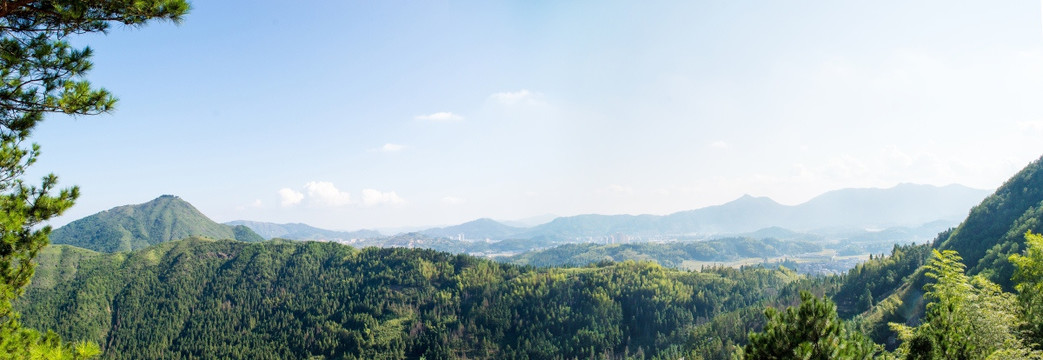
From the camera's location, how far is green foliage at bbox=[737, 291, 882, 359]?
20.3 meters

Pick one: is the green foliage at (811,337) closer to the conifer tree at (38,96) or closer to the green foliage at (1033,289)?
the green foliage at (1033,289)

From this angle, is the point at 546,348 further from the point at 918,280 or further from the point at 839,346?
the point at 839,346

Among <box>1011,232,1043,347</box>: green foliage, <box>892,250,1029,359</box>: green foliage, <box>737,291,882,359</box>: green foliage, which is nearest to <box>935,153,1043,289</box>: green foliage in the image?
<box>1011,232,1043,347</box>: green foliage

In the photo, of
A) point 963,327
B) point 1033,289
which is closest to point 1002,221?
point 1033,289

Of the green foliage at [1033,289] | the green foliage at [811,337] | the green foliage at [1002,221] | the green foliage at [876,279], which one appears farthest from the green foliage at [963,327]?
the green foliage at [876,279]

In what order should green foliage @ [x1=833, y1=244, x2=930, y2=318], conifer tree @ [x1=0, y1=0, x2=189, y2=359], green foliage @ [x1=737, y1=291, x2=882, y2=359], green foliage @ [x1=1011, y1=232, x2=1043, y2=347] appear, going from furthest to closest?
1. green foliage @ [x1=833, y1=244, x2=930, y2=318]
2. green foliage @ [x1=1011, y1=232, x2=1043, y2=347]
3. green foliage @ [x1=737, y1=291, x2=882, y2=359]
4. conifer tree @ [x1=0, y1=0, x2=189, y2=359]

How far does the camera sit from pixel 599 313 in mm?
194625

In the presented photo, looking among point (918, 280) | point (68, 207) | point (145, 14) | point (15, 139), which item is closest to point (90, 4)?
point (145, 14)

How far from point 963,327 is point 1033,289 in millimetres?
8699

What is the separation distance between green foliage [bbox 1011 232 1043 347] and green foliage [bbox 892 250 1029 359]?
28.7 inches

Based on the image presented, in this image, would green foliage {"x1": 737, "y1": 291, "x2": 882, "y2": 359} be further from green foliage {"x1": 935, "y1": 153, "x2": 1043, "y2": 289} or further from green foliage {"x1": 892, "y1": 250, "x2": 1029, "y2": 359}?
green foliage {"x1": 935, "y1": 153, "x2": 1043, "y2": 289}

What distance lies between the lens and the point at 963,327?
26234mm

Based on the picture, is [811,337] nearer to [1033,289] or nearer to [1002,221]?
[1033,289]

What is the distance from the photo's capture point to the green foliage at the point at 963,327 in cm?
2444
